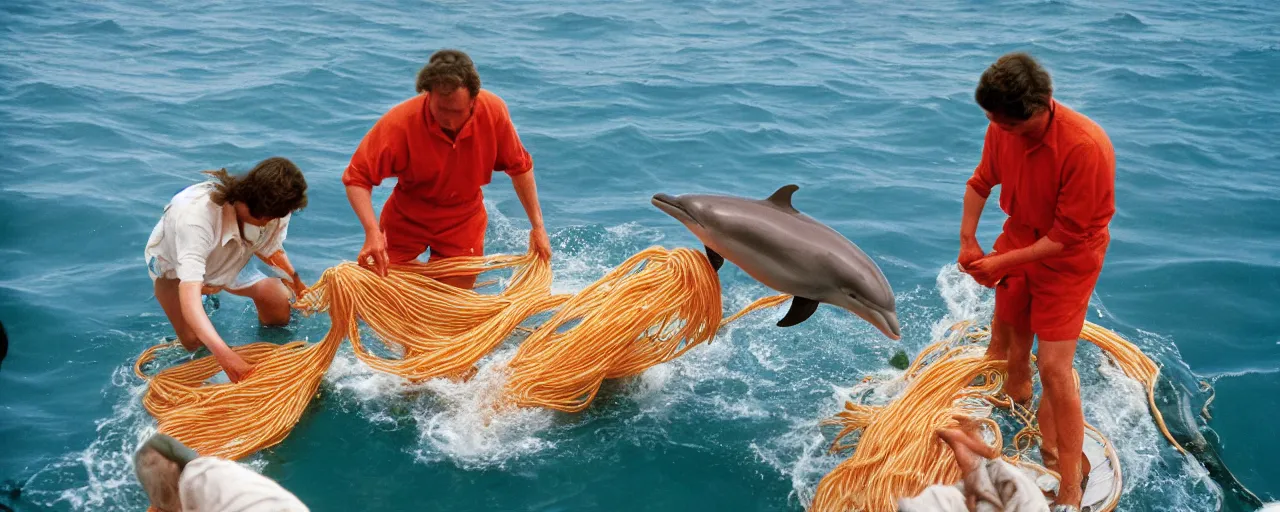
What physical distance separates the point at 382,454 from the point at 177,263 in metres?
1.48

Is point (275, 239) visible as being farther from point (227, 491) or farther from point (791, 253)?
point (227, 491)

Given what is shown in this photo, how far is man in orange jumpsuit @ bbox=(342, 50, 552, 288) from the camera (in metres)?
5.44

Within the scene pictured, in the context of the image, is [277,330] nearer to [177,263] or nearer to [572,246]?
[177,263]

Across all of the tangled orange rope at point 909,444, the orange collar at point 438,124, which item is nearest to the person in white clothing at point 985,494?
the tangled orange rope at point 909,444

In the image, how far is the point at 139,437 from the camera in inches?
226

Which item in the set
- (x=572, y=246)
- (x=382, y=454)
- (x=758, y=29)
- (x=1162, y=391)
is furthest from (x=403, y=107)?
(x=758, y=29)

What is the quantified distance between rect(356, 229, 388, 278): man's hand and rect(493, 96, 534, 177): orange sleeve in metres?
0.82

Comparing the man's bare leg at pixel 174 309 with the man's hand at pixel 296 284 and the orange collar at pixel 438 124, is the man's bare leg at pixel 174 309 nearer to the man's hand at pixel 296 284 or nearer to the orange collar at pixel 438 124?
the man's hand at pixel 296 284

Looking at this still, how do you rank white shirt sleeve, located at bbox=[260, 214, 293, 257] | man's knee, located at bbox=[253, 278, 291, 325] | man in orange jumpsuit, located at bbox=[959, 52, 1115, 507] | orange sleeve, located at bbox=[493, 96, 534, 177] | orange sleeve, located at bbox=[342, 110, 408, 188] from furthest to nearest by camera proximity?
1. man's knee, located at bbox=[253, 278, 291, 325]
2. white shirt sleeve, located at bbox=[260, 214, 293, 257]
3. orange sleeve, located at bbox=[493, 96, 534, 177]
4. orange sleeve, located at bbox=[342, 110, 408, 188]
5. man in orange jumpsuit, located at bbox=[959, 52, 1115, 507]

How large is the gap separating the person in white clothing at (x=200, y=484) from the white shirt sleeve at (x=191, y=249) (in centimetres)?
201

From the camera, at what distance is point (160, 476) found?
342cm

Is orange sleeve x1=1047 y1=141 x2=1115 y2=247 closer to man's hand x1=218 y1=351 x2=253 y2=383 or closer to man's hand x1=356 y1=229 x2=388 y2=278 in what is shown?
man's hand x1=356 y1=229 x2=388 y2=278

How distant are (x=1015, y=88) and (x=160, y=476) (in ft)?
11.4

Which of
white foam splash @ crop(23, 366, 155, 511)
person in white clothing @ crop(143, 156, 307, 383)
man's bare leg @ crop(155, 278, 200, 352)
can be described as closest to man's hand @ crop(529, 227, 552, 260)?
person in white clothing @ crop(143, 156, 307, 383)
